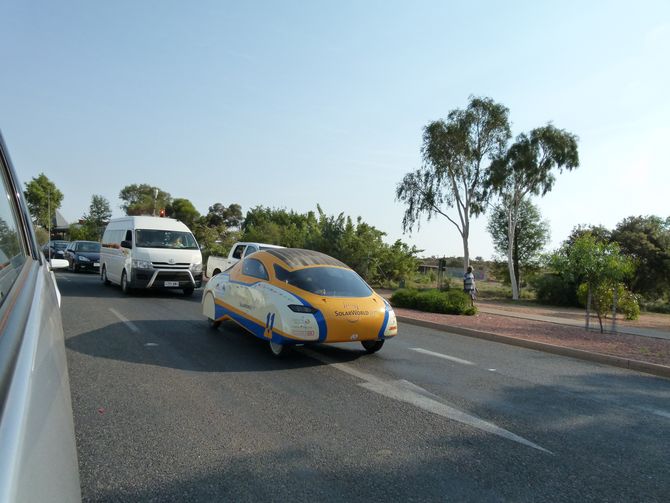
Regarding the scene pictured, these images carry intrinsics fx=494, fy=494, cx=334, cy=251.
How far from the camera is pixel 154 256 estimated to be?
14164mm

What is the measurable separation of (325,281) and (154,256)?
8.29 m

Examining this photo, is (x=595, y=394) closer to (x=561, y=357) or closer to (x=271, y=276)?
(x=561, y=357)

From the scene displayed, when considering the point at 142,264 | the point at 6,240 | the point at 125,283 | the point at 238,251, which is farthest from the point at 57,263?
the point at 238,251

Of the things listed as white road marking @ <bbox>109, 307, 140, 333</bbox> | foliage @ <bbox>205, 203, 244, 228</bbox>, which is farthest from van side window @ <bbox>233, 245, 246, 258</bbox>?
foliage @ <bbox>205, 203, 244, 228</bbox>

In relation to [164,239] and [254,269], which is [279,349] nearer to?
[254,269]

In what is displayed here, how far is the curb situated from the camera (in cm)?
813

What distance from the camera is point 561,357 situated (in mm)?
9109

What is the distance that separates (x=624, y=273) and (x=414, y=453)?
11.6 meters

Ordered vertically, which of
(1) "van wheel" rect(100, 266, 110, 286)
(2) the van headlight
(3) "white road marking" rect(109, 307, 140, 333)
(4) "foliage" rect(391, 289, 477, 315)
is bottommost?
(3) "white road marking" rect(109, 307, 140, 333)

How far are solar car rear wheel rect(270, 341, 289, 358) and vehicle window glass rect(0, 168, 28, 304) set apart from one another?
4328 mm

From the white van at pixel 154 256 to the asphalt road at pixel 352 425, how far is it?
6.02 metres

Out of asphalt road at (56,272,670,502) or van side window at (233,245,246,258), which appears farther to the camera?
van side window at (233,245,246,258)

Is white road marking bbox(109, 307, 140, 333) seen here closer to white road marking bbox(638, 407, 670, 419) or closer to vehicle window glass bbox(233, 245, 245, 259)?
vehicle window glass bbox(233, 245, 245, 259)

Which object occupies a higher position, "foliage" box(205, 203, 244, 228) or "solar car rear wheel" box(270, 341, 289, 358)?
"foliage" box(205, 203, 244, 228)
